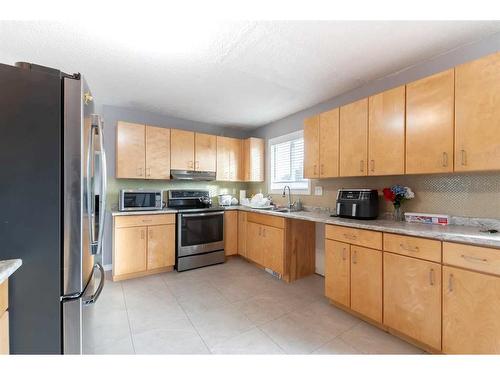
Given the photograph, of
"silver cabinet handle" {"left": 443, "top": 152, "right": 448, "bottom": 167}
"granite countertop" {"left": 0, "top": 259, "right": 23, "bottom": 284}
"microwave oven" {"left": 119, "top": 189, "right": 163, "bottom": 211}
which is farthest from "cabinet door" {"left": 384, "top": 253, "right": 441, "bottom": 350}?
"microwave oven" {"left": 119, "top": 189, "right": 163, "bottom": 211}

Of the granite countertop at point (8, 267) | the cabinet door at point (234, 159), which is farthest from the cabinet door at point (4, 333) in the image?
the cabinet door at point (234, 159)

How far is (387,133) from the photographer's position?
6.63 ft

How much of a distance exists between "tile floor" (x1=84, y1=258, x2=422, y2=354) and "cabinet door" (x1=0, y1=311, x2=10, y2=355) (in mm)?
406

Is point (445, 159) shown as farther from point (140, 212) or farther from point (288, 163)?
point (140, 212)

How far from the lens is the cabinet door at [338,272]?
207 centimetres

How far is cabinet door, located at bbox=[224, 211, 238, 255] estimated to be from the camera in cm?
363

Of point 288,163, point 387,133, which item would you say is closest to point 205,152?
point 288,163

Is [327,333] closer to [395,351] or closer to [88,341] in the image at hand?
[395,351]

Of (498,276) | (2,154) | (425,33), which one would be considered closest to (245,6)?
(2,154)

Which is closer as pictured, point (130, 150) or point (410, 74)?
point (410, 74)

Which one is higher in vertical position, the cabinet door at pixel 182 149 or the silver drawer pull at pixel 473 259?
the cabinet door at pixel 182 149

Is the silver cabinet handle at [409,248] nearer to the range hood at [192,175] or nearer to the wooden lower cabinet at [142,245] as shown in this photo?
the wooden lower cabinet at [142,245]

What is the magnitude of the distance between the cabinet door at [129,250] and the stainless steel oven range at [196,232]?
458 mm

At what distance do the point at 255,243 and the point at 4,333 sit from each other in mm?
2658
